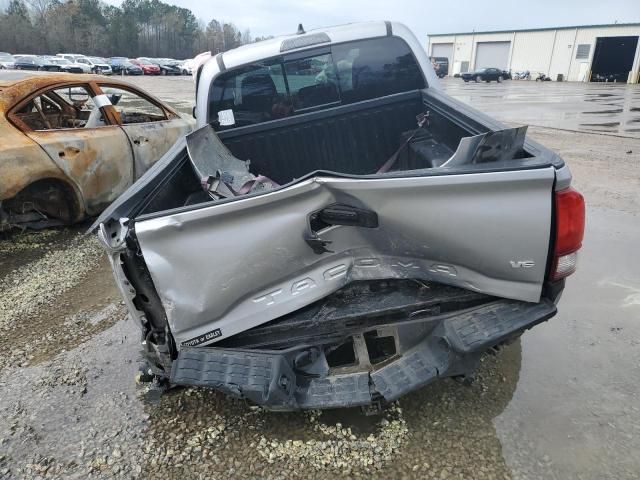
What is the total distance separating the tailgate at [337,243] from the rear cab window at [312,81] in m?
2.19

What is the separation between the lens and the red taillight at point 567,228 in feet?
6.70

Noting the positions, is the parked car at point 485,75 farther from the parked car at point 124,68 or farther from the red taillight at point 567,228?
the red taillight at point 567,228

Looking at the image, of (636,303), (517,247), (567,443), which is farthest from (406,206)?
(636,303)

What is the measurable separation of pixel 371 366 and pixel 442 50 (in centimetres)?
6421

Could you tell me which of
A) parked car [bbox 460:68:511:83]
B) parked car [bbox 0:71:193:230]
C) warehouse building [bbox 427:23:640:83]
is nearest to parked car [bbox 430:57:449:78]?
warehouse building [bbox 427:23:640:83]

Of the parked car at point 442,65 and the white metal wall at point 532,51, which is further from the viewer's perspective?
the parked car at point 442,65

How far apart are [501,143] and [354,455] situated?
1.65 metres

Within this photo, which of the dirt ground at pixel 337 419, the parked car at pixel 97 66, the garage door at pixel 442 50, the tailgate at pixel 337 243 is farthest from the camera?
the garage door at pixel 442 50

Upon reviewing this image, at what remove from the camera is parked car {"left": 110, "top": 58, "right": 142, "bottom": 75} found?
46156 millimetres

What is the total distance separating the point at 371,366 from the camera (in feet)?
7.72

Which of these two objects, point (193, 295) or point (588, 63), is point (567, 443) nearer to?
point (193, 295)

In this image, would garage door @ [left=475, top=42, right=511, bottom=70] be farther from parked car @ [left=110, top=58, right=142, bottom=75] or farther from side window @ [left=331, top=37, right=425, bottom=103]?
side window @ [left=331, top=37, right=425, bottom=103]

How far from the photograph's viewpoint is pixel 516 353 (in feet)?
9.82

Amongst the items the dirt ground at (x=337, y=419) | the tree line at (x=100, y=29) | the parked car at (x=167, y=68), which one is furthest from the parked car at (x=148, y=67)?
the dirt ground at (x=337, y=419)
